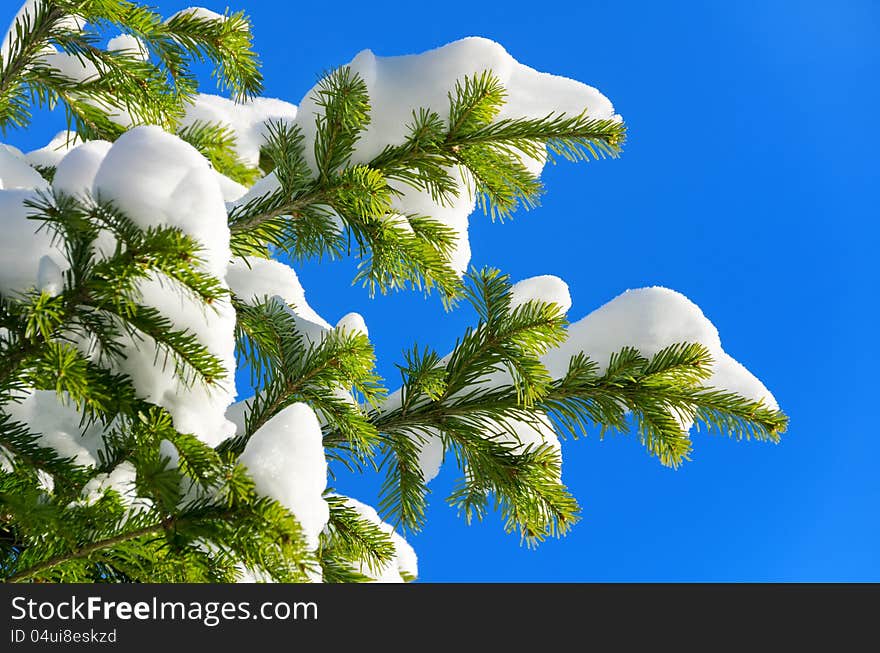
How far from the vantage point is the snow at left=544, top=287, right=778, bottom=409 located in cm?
252

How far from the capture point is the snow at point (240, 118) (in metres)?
3.80

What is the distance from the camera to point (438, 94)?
246 centimetres

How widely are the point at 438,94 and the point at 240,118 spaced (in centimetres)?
199

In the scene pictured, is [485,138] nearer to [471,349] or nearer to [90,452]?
[471,349]

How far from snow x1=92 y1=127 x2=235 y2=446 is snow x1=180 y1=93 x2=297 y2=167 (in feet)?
6.85

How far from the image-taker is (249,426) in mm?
2381

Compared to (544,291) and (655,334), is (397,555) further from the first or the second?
(655,334)

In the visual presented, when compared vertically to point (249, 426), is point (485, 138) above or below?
above

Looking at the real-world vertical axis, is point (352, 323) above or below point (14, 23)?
below

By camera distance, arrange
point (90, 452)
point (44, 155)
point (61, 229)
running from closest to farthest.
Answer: point (61, 229)
point (90, 452)
point (44, 155)

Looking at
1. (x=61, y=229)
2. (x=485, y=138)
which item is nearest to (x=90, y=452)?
(x=61, y=229)

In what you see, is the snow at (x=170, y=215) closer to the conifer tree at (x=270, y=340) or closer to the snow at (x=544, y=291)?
the conifer tree at (x=270, y=340)

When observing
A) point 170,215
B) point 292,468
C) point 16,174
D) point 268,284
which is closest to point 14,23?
point 16,174

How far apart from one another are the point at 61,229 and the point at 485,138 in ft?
4.14
